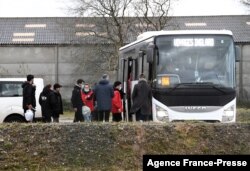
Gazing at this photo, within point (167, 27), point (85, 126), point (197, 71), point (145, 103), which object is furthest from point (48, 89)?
point (167, 27)

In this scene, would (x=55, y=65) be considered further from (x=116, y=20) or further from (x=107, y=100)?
(x=107, y=100)

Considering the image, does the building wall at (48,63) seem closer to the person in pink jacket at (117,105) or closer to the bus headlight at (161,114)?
the person in pink jacket at (117,105)

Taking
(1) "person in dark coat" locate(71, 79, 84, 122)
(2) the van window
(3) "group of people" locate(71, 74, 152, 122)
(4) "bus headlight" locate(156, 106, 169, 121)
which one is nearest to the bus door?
(3) "group of people" locate(71, 74, 152, 122)

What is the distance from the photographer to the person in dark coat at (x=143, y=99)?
1521 centimetres

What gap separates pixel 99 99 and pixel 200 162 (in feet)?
36.4

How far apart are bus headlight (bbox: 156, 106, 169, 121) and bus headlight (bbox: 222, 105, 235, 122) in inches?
58.7

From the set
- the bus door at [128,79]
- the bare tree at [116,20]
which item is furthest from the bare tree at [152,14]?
the bus door at [128,79]

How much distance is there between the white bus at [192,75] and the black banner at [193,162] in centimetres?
802

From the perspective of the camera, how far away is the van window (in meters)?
20.0

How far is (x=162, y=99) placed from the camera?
14891mm

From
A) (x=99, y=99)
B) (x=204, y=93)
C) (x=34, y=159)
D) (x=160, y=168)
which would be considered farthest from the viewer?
(x=99, y=99)

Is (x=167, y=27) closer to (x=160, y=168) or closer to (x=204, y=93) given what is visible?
(x=204, y=93)

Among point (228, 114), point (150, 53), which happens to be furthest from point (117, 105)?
point (228, 114)

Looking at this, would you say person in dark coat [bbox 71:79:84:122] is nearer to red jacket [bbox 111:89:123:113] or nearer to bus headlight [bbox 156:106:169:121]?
red jacket [bbox 111:89:123:113]
